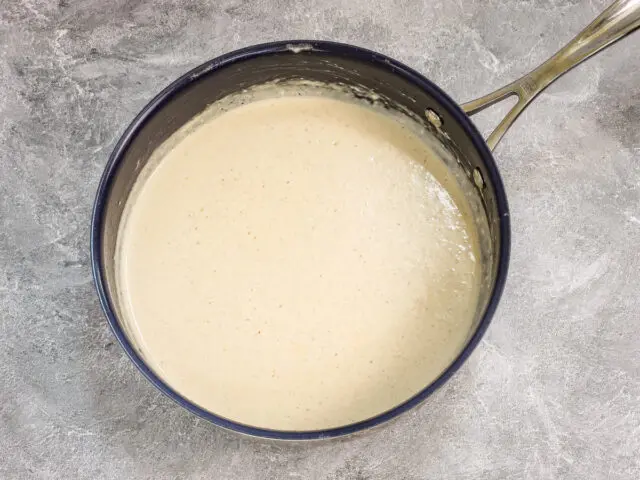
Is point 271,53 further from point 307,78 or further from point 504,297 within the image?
point 504,297

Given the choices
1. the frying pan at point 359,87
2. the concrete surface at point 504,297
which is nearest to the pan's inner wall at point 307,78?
the frying pan at point 359,87

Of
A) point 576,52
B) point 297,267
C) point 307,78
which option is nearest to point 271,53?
point 307,78

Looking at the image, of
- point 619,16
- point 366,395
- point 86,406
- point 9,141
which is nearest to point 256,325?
point 366,395

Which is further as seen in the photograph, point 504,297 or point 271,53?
point 504,297

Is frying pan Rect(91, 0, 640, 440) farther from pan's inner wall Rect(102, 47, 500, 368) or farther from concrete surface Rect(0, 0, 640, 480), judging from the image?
→ concrete surface Rect(0, 0, 640, 480)

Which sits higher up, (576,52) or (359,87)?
(576,52)

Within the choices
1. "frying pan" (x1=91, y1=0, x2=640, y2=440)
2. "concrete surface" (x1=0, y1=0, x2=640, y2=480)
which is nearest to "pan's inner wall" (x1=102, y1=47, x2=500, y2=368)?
"frying pan" (x1=91, y1=0, x2=640, y2=440)

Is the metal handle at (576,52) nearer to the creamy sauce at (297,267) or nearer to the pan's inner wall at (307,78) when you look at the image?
the pan's inner wall at (307,78)
